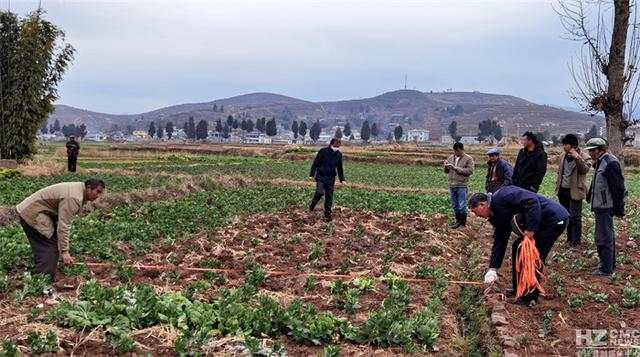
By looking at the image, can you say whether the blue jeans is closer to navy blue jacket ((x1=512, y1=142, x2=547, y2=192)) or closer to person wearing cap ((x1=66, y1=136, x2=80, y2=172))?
navy blue jacket ((x1=512, y1=142, x2=547, y2=192))

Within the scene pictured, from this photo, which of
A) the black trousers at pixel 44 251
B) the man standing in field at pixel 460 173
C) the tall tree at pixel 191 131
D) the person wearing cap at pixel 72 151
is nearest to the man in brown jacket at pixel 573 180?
the man standing in field at pixel 460 173

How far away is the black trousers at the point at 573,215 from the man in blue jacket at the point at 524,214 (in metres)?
3.62

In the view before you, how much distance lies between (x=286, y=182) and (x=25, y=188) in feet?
38.1

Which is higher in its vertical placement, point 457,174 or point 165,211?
point 457,174

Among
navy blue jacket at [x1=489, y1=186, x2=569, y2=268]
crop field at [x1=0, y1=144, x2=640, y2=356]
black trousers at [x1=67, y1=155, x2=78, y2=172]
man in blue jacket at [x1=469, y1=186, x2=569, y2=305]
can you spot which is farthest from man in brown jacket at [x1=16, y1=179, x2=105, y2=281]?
black trousers at [x1=67, y1=155, x2=78, y2=172]

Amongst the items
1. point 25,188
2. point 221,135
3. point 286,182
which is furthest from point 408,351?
point 221,135

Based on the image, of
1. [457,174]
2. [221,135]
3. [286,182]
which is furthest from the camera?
[221,135]

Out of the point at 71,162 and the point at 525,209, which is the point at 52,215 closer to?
the point at 525,209

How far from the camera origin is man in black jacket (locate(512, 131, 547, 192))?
987 cm

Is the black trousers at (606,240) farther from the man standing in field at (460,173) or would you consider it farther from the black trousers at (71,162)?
the black trousers at (71,162)

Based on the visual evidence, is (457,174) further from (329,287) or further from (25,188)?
(25,188)

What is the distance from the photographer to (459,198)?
12703 millimetres

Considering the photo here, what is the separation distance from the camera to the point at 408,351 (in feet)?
17.3

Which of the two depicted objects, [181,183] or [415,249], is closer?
[415,249]
